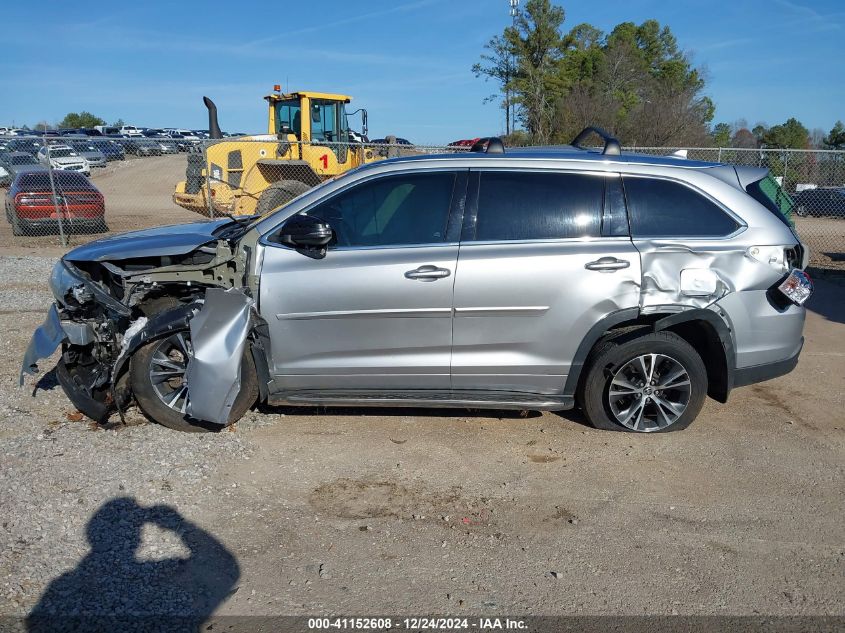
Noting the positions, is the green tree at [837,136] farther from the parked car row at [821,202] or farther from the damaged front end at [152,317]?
the damaged front end at [152,317]

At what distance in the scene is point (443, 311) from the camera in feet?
15.1

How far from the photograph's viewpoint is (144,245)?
5.00 metres

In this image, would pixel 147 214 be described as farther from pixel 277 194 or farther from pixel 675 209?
pixel 675 209

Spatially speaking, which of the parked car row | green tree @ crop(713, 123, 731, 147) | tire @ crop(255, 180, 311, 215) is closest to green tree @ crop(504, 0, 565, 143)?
green tree @ crop(713, 123, 731, 147)

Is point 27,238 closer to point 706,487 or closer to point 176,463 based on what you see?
point 176,463

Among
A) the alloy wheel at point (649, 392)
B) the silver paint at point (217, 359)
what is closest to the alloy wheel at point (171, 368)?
the silver paint at point (217, 359)

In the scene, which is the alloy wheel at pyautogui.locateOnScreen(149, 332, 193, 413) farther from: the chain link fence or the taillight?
the taillight

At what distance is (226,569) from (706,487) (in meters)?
2.81

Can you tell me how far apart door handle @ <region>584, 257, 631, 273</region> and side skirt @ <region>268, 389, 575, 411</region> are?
894 mm

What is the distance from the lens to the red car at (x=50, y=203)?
1423 centimetres

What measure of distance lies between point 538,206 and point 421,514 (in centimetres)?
214

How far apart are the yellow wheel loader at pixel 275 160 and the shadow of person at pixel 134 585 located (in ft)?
32.4

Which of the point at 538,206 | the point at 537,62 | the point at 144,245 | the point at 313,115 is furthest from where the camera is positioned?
the point at 537,62

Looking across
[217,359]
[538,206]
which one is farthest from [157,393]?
[538,206]
